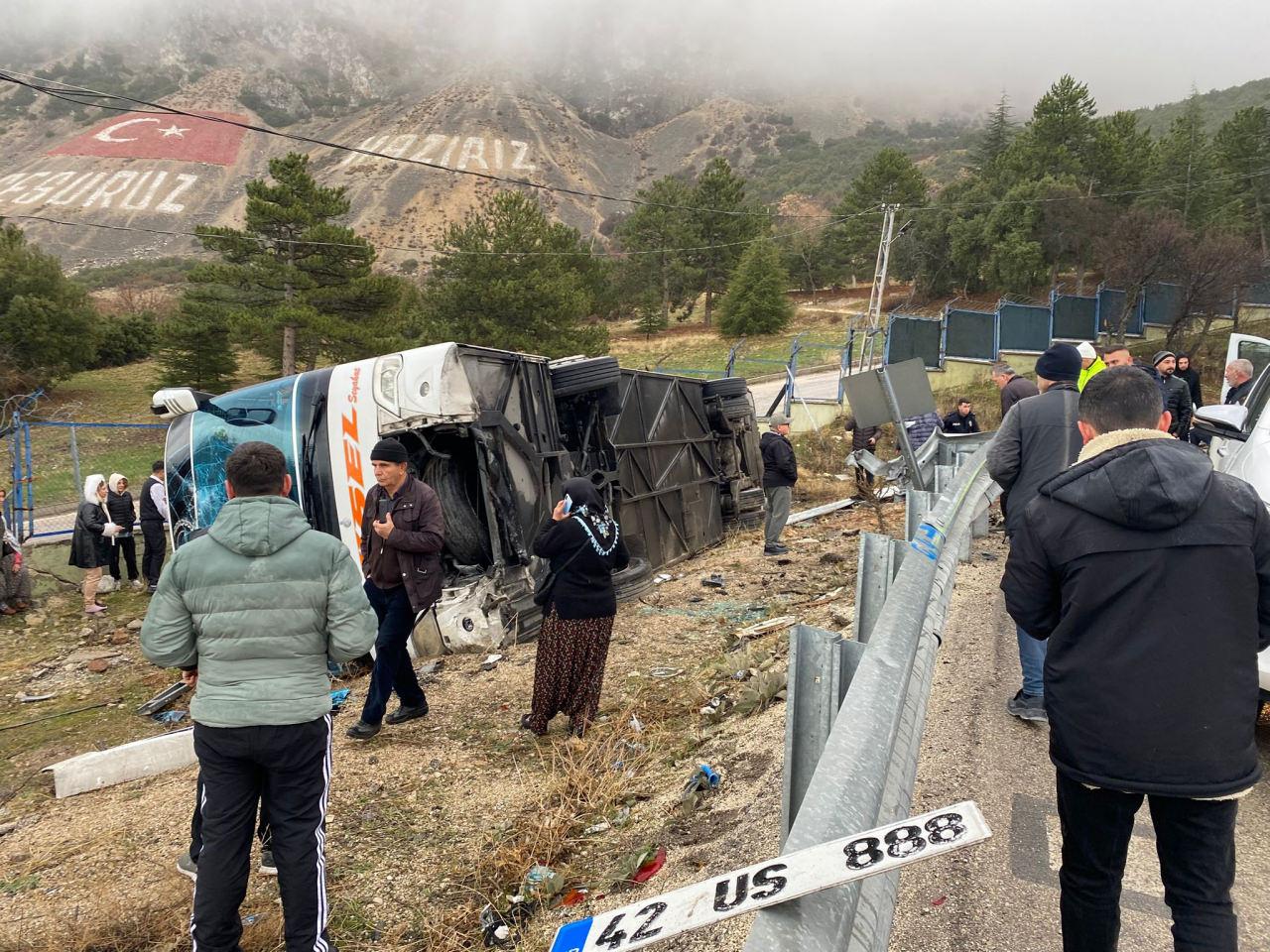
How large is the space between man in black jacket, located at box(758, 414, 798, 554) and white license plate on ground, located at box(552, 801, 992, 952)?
866cm

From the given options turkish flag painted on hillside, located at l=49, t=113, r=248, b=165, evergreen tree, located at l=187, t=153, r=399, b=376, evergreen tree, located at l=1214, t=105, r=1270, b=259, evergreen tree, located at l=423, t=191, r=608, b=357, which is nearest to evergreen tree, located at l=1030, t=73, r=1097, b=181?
evergreen tree, located at l=1214, t=105, r=1270, b=259

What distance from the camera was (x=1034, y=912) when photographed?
233 centimetres

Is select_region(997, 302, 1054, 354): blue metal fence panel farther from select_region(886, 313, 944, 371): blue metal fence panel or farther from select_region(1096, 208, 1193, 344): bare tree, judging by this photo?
select_region(1096, 208, 1193, 344): bare tree

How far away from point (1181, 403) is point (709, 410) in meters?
5.70

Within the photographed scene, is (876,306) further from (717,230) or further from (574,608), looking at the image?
(717,230)

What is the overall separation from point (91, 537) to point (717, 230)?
4522 centimetres

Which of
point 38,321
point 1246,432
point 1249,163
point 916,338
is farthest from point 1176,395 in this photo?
point 1249,163

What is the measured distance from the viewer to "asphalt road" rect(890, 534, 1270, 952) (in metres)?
2.24

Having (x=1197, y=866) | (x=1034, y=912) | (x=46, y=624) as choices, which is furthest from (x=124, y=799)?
(x=46, y=624)

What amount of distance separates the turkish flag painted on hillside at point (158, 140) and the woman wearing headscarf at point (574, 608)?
132 m

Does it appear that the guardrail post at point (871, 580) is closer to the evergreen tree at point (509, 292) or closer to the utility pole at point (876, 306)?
the utility pole at point (876, 306)

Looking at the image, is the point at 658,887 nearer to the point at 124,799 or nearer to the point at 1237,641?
the point at 1237,641

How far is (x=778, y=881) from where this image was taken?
1172 millimetres

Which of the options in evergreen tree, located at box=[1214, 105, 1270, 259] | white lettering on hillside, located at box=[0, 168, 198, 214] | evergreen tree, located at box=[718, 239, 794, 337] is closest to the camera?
evergreen tree, located at box=[1214, 105, 1270, 259]
